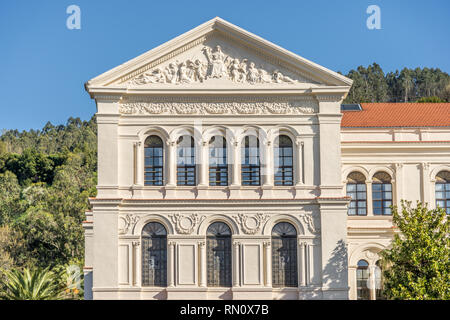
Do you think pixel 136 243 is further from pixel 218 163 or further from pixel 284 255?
pixel 284 255

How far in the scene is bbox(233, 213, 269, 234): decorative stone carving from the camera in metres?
33.1

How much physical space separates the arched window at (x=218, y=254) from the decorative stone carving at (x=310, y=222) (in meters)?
3.42

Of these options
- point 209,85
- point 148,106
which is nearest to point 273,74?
point 209,85

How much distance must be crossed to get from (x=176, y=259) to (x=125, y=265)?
2.28 metres

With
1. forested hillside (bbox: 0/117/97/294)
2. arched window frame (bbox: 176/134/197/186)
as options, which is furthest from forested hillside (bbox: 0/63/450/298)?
arched window frame (bbox: 176/134/197/186)


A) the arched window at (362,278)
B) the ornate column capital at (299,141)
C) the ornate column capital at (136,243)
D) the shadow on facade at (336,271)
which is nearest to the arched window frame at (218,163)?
the ornate column capital at (299,141)

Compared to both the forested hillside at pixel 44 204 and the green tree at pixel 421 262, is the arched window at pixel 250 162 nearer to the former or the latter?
the green tree at pixel 421 262

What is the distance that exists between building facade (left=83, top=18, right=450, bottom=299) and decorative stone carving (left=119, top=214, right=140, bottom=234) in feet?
0.15

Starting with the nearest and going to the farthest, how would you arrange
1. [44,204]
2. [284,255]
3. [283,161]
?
[284,255]
[283,161]
[44,204]

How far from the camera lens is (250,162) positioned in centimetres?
3388

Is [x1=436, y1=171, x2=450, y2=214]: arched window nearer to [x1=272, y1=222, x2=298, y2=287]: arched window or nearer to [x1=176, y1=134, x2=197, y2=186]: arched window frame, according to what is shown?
[x1=272, y1=222, x2=298, y2=287]: arched window

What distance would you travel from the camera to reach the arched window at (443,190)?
36844 mm

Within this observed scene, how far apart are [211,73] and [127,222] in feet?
25.6

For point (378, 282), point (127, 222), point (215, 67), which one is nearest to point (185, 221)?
point (127, 222)
